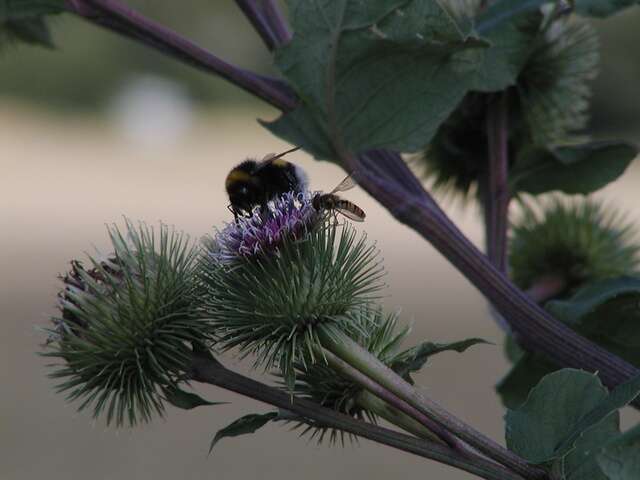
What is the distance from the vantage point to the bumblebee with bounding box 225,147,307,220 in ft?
6.54

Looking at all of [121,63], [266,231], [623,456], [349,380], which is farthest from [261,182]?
[121,63]

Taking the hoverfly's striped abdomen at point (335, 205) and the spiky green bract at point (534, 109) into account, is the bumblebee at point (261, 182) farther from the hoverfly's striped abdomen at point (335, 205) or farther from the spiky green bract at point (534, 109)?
the spiky green bract at point (534, 109)

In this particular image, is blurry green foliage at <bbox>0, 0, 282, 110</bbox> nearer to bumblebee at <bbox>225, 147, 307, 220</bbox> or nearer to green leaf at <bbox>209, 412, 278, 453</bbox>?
bumblebee at <bbox>225, 147, 307, 220</bbox>

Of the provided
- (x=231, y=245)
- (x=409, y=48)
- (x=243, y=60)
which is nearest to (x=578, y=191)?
(x=409, y=48)

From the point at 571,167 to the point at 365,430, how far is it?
110 cm

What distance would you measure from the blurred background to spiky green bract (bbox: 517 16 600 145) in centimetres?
48

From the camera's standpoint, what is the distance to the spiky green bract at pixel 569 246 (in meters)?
2.78

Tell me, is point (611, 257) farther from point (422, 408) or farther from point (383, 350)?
point (422, 408)

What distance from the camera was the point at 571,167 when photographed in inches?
98.0

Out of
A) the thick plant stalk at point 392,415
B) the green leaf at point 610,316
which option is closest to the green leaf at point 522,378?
the green leaf at point 610,316

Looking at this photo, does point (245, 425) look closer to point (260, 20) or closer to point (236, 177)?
point (236, 177)

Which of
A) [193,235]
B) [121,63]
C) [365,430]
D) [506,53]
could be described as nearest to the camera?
[365,430]

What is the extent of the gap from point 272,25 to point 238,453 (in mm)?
11062

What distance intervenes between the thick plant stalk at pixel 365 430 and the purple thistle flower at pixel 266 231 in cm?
21
